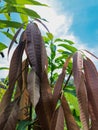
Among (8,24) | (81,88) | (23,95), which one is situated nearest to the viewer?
(81,88)

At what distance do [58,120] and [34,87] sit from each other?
0.25ft

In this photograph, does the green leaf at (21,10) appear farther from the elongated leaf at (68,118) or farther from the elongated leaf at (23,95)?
the elongated leaf at (68,118)

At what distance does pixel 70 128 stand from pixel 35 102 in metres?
0.09

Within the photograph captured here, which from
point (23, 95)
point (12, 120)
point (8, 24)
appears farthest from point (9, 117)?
point (8, 24)

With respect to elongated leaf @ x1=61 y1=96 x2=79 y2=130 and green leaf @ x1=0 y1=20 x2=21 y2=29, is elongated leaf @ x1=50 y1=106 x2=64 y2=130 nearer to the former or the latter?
elongated leaf @ x1=61 y1=96 x2=79 y2=130

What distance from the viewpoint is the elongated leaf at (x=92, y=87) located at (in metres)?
0.65

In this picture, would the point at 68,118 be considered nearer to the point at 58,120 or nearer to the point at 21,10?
the point at 58,120

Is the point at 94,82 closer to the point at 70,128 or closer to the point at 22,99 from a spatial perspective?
the point at 70,128

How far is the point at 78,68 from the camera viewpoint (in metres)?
0.67

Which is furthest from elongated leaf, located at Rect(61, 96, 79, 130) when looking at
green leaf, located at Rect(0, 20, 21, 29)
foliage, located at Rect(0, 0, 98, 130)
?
green leaf, located at Rect(0, 20, 21, 29)

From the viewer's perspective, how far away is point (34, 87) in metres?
0.66

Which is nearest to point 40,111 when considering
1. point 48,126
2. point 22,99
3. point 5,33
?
point 48,126

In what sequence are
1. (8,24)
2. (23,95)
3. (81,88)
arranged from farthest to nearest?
(8,24) < (23,95) < (81,88)

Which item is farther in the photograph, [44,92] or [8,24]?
[8,24]
